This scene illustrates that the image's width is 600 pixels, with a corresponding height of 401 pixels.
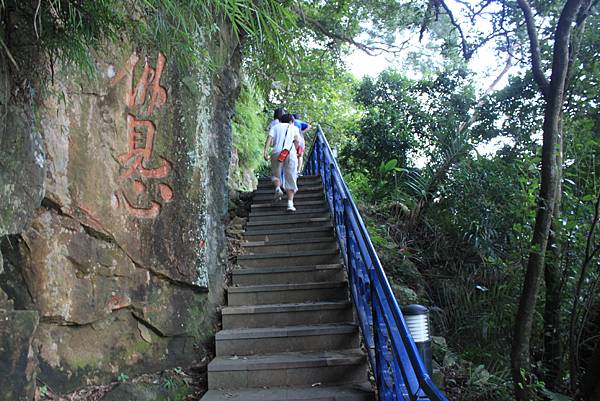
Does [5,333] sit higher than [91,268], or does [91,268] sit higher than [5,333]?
[91,268]

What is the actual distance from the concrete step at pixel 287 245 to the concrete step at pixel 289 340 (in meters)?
1.54

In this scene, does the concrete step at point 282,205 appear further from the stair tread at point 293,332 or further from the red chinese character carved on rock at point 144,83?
the red chinese character carved on rock at point 144,83

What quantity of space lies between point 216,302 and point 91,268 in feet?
4.20

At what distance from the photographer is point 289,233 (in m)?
5.60

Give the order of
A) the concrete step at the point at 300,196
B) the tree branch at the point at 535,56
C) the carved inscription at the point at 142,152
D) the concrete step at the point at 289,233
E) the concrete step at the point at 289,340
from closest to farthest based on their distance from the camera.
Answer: the carved inscription at the point at 142,152 < the concrete step at the point at 289,340 < the tree branch at the point at 535,56 < the concrete step at the point at 289,233 < the concrete step at the point at 300,196

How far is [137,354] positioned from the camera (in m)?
3.42

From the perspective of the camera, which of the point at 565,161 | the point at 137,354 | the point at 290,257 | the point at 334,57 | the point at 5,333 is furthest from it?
the point at 334,57

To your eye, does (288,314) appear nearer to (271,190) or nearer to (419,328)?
(419,328)

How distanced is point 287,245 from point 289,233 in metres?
0.34

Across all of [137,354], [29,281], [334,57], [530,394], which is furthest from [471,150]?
[29,281]

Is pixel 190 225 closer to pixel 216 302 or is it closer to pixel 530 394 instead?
pixel 216 302

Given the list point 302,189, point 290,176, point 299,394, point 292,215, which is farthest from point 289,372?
point 302,189

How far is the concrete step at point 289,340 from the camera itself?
12.1 ft

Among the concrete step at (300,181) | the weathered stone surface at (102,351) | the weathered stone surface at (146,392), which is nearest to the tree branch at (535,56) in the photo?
the weathered stone surface at (102,351)
